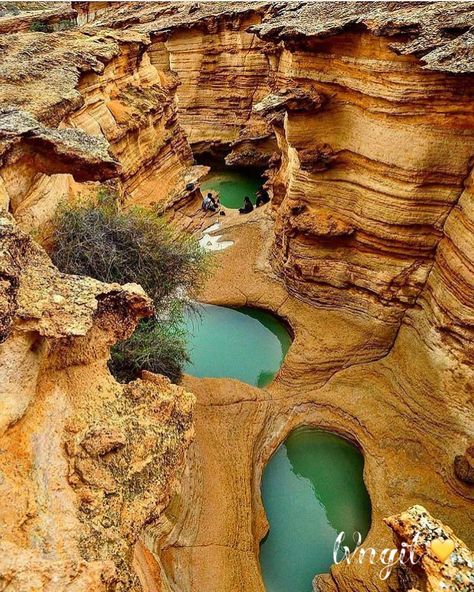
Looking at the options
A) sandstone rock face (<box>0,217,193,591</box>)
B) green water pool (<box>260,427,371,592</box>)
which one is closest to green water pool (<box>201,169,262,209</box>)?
green water pool (<box>260,427,371,592</box>)

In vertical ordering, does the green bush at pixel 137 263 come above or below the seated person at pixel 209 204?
above

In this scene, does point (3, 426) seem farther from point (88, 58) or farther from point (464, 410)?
point (88, 58)

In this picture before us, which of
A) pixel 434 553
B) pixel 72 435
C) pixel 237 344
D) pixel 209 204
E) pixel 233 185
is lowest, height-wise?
pixel 233 185

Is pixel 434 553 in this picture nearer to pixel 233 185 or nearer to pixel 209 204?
pixel 209 204

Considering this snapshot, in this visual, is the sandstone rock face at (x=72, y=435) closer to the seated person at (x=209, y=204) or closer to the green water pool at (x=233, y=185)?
the seated person at (x=209, y=204)

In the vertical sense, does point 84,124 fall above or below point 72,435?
below

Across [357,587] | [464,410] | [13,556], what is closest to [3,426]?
[13,556]

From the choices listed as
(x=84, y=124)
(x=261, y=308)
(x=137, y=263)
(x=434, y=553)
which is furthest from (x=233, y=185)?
(x=434, y=553)

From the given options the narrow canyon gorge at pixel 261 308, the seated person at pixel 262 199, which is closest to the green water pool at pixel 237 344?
the narrow canyon gorge at pixel 261 308
